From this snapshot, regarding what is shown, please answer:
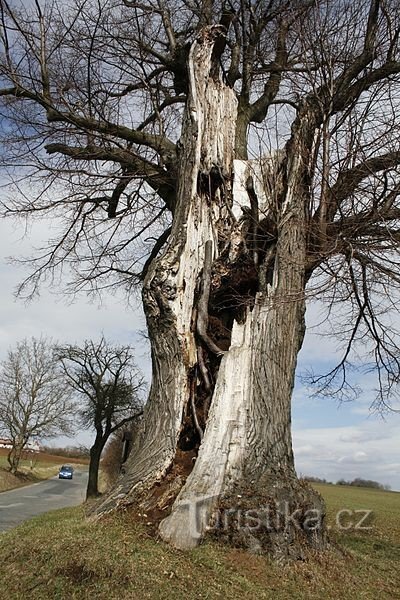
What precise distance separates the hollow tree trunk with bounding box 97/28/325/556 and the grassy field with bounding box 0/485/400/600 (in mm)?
219

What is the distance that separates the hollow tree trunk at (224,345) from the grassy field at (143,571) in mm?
219

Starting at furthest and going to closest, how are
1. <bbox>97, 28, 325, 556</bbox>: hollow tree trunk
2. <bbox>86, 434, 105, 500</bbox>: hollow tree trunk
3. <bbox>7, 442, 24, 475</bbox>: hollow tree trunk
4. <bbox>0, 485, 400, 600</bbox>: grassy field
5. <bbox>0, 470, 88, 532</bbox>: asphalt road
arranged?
<bbox>7, 442, 24, 475</bbox>: hollow tree trunk, <bbox>86, 434, 105, 500</bbox>: hollow tree trunk, <bbox>0, 470, 88, 532</bbox>: asphalt road, <bbox>97, 28, 325, 556</bbox>: hollow tree trunk, <bbox>0, 485, 400, 600</bbox>: grassy field

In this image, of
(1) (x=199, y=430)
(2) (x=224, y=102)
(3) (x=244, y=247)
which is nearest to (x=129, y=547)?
(1) (x=199, y=430)

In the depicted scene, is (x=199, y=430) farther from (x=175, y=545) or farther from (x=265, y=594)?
(x=265, y=594)

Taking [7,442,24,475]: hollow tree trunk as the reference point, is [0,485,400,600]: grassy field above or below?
below

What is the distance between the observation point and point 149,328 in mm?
6430

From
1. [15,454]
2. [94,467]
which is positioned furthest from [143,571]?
[15,454]

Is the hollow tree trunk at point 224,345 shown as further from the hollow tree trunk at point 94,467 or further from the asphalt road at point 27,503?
the hollow tree trunk at point 94,467

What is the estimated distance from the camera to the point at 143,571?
414 cm

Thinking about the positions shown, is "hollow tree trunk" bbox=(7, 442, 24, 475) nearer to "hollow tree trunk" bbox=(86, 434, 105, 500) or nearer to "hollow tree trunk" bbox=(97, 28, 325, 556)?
"hollow tree trunk" bbox=(86, 434, 105, 500)

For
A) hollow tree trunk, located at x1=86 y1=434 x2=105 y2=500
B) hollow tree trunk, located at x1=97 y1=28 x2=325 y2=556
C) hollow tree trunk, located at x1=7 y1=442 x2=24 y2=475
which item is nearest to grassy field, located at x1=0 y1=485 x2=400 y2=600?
hollow tree trunk, located at x1=97 y1=28 x2=325 y2=556

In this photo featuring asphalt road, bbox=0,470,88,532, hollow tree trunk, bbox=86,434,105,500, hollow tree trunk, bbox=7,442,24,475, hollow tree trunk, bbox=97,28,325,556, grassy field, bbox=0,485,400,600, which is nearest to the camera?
grassy field, bbox=0,485,400,600

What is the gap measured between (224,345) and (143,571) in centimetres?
308

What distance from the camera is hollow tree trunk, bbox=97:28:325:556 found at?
5.11 meters
